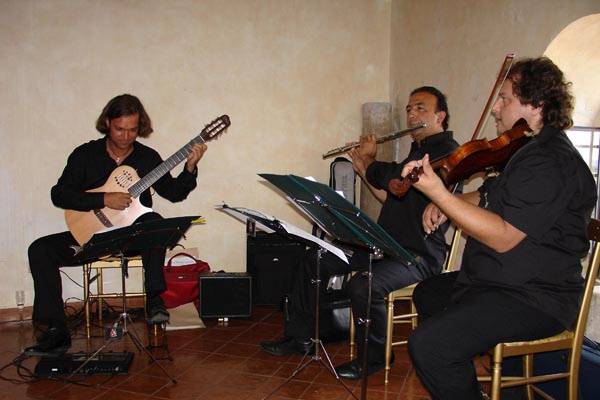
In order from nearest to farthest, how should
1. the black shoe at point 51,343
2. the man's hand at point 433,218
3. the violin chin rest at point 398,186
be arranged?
the violin chin rest at point 398,186 < the man's hand at point 433,218 < the black shoe at point 51,343

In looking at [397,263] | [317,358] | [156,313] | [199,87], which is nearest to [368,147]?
[397,263]

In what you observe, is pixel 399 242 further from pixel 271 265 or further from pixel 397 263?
pixel 271 265

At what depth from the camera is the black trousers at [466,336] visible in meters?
1.58

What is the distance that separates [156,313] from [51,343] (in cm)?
58

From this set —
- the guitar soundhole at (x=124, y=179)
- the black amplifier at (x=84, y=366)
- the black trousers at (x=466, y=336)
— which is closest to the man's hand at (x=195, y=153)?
the guitar soundhole at (x=124, y=179)

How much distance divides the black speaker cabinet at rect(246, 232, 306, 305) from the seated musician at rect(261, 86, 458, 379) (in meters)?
0.83

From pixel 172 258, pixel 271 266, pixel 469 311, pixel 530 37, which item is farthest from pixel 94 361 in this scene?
pixel 530 37

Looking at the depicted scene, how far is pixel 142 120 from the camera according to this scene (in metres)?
3.20

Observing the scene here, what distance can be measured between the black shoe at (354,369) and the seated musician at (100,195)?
997 mm

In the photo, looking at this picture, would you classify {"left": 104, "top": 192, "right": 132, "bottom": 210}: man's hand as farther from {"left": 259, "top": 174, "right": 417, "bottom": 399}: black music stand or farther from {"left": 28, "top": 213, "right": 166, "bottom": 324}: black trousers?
{"left": 259, "top": 174, "right": 417, "bottom": 399}: black music stand

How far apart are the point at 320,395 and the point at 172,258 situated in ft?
5.37

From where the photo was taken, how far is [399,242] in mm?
2520

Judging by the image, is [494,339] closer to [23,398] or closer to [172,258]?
[23,398]

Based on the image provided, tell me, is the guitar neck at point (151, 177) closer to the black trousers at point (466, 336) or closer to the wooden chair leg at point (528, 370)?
the black trousers at point (466, 336)
